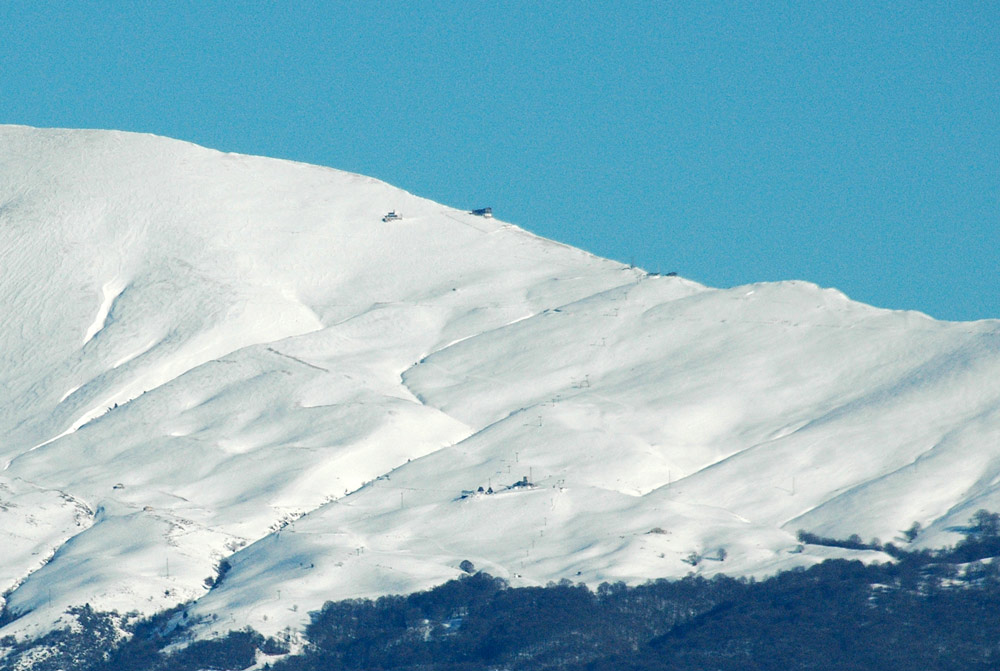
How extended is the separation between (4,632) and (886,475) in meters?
75.2

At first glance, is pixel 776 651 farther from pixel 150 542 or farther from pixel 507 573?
pixel 150 542

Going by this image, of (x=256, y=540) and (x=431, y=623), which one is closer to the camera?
(x=431, y=623)

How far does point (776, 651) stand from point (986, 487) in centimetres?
3200

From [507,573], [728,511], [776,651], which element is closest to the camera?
[776,651]

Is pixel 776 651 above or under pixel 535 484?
under

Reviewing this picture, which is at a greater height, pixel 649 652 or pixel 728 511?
pixel 728 511

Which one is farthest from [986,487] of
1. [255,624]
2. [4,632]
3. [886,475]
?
[4,632]

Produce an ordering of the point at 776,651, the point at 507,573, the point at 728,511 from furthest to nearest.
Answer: the point at 728,511 < the point at 507,573 < the point at 776,651

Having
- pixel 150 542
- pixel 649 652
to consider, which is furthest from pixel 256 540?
pixel 649 652

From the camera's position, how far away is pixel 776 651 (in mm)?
171750

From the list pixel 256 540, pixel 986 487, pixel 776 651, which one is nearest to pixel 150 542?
pixel 256 540

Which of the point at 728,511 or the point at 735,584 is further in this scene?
the point at 728,511

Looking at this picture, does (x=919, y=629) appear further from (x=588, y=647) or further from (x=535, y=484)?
(x=535, y=484)

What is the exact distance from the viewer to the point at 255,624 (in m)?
175
